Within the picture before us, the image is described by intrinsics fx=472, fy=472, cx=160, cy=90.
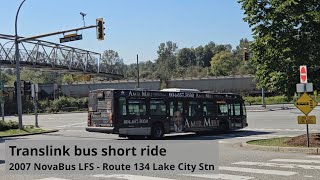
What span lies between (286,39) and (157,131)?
30.6 ft

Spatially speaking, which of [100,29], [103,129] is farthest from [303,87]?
[100,29]

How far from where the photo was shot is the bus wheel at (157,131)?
79.7 ft

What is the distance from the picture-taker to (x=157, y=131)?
24.5 m

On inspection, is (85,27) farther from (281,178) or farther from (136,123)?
(281,178)

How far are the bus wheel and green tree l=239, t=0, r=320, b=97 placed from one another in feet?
25.0

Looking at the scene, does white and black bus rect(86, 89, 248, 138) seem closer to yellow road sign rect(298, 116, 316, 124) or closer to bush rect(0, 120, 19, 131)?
yellow road sign rect(298, 116, 316, 124)

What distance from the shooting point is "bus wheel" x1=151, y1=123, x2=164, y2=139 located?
24297mm

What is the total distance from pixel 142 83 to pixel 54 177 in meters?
100.0

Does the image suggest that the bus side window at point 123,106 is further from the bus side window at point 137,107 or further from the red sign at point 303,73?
the red sign at point 303,73

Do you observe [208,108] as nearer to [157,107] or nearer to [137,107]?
[157,107]

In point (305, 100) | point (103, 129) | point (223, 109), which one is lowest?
point (103, 129)

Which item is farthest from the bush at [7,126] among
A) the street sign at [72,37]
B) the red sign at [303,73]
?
the red sign at [303,73]

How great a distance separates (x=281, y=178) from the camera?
10.5 m

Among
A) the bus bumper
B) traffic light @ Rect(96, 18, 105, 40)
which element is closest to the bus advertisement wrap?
the bus bumper
